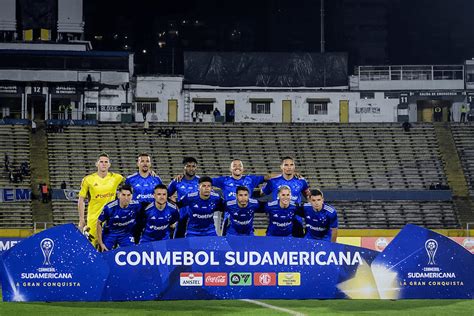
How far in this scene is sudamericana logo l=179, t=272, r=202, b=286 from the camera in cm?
1479

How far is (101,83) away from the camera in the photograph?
59.2 meters

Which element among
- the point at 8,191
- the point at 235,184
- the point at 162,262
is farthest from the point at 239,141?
the point at 162,262

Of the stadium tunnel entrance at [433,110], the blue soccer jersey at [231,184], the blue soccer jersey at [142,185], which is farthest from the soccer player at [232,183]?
the stadium tunnel entrance at [433,110]

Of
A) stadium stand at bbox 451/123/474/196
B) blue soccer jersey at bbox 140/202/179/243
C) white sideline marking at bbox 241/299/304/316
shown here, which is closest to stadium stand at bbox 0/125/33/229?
stadium stand at bbox 451/123/474/196

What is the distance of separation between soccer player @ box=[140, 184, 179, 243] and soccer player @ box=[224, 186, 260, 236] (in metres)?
0.97

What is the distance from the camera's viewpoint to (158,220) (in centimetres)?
1598

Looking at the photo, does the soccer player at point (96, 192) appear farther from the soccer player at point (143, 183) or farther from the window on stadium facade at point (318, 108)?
the window on stadium facade at point (318, 108)

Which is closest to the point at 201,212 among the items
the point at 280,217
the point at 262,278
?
the point at 280,217

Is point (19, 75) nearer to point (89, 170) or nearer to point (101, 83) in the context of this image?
point (101, 83)

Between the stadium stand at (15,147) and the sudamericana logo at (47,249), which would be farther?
the stadium stand at (15,147)

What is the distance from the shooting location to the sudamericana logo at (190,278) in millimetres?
14789

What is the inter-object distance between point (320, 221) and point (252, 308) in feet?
9.48

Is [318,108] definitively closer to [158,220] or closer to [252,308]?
[158,220]

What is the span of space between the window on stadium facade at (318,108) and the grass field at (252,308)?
4681cm
